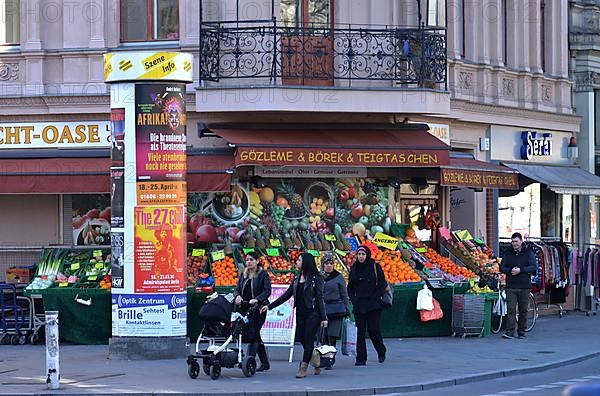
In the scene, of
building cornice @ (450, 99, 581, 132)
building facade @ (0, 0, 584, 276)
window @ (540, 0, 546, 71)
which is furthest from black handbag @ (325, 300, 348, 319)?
window @ (540, 0, 546, 71)

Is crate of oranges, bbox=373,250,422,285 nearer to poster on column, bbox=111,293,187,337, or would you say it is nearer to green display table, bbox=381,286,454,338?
green display table, bbox=381,286,454,338

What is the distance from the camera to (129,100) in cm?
2002

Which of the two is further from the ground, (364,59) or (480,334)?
(364,59)

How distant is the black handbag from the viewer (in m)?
19.0

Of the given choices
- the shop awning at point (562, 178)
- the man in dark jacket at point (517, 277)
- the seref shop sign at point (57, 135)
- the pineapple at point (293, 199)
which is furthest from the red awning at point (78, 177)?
the shop awning at point (562, 178)

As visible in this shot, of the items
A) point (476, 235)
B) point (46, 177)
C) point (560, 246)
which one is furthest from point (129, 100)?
point (560, 246)

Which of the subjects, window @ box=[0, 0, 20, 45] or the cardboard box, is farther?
window @ box=[0, 0, 20, 45]

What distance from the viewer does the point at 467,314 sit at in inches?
938

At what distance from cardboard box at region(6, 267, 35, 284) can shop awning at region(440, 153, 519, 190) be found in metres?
7.54

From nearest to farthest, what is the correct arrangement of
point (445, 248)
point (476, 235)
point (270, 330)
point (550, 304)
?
point (270, 330), point (445, 248), point (476, 235), point (550, 304)

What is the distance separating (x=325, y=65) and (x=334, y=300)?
628 centimetres

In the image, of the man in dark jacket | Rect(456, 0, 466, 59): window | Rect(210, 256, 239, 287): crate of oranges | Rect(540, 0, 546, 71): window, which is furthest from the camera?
Rect(540, 0, 546, 71): window

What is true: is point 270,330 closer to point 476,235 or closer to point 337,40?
point 337,40

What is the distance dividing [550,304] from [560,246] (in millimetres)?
1524
